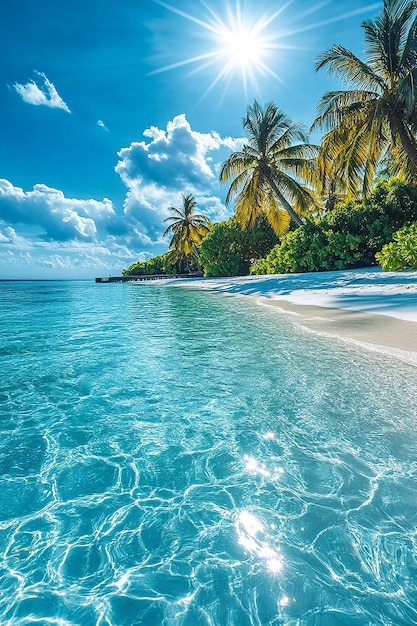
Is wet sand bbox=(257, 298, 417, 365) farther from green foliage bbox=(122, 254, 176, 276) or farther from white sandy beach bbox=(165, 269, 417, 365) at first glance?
green foliage bbox=(122, 254, 176, 276)

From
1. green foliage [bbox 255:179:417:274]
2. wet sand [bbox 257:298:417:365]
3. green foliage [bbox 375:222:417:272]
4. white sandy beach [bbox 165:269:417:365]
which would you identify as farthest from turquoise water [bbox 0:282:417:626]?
green foliage [bbox 255:179:417:274]

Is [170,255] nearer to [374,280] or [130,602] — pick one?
[374,280]

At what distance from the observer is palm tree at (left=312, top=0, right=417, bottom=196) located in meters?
12.0

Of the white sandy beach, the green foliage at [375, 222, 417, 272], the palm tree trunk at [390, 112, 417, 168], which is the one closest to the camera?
the white sandy beach

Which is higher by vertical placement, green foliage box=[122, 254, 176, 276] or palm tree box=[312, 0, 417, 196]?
palm tree box=[312, 0, 417, 196]

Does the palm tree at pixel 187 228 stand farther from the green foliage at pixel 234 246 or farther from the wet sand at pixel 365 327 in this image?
the wet sand at pixel 365 327

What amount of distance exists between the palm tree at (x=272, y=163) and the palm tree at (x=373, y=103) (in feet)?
17.9

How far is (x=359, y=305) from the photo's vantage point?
8812 mm

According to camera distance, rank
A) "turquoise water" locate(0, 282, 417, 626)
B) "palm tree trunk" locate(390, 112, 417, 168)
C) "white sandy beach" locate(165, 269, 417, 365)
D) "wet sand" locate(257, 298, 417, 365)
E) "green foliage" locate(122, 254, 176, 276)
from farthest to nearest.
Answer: "green foliage" locate(122, 254, 176, 276)
"palm tree trunk" locate(390, 112, 417, 168)
"white sandy beach" locate(165, 269, 417, 365)
"wet sand" locate(257, 298, 417, 365)
"turquoise water" locate(0, 282, 417, 626)

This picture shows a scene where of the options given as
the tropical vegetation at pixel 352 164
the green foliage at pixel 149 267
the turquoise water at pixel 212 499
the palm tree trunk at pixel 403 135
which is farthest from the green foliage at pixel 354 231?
the green foliage at pixel 149 267

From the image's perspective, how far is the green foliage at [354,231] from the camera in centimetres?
1501

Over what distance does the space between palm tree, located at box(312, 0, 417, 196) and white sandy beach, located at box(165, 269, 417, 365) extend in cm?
475

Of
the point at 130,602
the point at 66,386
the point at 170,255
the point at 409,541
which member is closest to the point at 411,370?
the point at 409,541

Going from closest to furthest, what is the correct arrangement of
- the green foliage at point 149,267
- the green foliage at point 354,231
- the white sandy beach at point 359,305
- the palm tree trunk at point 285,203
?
the white sandy beach at point 359,305 → the green foliage at point 354,231 → the palm tree trunk at point 285,203 → the green foliage at point 149,267
